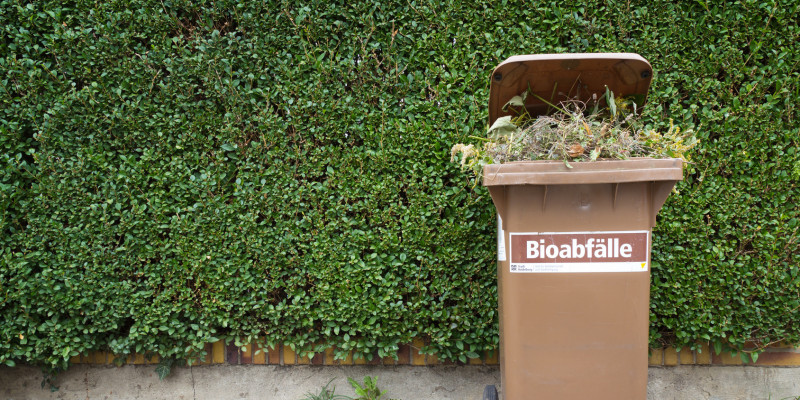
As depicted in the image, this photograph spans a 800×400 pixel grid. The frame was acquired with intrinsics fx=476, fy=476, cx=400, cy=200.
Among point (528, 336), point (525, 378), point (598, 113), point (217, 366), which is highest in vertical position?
point (598, 113)

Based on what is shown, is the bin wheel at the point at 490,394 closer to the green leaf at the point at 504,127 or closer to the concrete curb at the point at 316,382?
the concrete curb at the point at 316,382

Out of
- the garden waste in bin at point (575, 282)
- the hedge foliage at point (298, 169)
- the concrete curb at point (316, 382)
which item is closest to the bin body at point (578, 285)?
the garden waste in bin at point (575, 282)

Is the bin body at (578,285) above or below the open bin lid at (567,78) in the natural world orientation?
below

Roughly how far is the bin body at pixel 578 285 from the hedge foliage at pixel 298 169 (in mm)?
818

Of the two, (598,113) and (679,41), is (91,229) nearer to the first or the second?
(598,113)

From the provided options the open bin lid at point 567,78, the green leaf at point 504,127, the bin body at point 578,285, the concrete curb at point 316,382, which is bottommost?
the concrete curb at point 316,382

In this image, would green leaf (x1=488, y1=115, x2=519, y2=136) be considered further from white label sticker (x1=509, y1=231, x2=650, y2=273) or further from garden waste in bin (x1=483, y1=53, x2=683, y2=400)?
white label sticker (x1=509, y1=231, x2=650, y2=273)

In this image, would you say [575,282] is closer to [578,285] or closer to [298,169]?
[578,285]

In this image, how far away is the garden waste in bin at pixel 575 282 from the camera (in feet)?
6.90

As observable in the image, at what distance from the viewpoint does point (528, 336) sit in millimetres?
2199

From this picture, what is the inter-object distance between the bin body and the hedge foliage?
82cm

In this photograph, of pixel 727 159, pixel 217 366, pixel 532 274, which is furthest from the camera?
pixel 217 366

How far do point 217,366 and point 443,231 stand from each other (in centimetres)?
185

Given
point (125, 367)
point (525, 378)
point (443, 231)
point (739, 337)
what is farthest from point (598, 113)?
point (125, 367)
